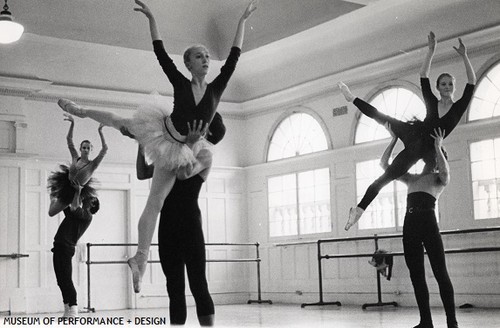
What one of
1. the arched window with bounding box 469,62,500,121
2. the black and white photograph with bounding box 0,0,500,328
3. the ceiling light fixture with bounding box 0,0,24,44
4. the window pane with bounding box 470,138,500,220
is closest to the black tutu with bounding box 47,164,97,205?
the black and white photograph with bounding box 0,0,500,328

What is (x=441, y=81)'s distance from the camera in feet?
16.4

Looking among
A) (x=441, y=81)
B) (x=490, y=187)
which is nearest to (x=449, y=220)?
(x=490, y=187)

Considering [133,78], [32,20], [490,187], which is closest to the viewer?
[490,187]

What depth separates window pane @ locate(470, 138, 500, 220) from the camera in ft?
33.3

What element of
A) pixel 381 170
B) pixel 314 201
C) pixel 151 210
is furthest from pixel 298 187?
pixel 151 210

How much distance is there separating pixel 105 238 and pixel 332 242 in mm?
3879

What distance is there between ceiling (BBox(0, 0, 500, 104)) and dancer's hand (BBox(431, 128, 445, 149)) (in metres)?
6.01

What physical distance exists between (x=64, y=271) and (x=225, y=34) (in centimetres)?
678

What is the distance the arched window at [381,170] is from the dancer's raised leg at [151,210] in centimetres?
778

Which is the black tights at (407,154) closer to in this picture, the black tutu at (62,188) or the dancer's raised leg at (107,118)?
the dancer's raised leg at (107,118)

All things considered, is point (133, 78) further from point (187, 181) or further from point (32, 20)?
point (187, 181)

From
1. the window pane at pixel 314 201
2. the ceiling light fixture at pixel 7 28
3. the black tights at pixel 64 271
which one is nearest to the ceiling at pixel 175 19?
the window pane at pixel 314 201

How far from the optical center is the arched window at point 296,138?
13.2 m

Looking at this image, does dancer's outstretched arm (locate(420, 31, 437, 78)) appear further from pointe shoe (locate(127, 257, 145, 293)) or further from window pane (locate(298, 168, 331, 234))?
window pane (locate(298, 168, 331, 234))
